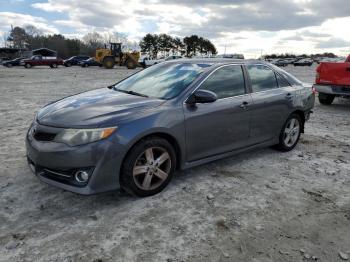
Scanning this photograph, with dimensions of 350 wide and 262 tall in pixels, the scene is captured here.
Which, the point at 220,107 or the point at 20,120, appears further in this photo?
the point at 20,120

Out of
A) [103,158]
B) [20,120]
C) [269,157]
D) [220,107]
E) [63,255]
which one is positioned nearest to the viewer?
[63,255]

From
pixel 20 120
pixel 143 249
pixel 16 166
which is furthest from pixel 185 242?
pixel 20 120

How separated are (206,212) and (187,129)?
985 mm

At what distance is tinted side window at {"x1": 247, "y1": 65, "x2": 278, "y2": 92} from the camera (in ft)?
16.3

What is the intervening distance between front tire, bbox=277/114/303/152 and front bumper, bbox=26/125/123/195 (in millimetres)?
3037

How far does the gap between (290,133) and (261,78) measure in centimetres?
112

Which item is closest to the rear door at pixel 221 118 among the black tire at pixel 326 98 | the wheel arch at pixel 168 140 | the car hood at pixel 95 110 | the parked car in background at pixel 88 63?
the wheel arch at pixel 168 140

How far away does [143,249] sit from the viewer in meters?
2.88

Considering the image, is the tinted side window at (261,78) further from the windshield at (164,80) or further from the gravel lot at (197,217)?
the gravel lot at (197,217)

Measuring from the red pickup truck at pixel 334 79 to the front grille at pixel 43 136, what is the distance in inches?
322

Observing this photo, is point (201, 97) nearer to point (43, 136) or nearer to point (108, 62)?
point (43, 136)

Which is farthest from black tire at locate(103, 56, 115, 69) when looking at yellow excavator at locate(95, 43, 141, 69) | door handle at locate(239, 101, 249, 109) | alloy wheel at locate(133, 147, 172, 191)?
alloy wheel at locate(133, 147, 172, 191)

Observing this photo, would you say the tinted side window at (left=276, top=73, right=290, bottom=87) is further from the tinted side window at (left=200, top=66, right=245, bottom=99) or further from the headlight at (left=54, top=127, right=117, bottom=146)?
the headlight at (left=54, top=127, right=117, bottom=146)

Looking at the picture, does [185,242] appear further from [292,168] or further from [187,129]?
[292,168]
